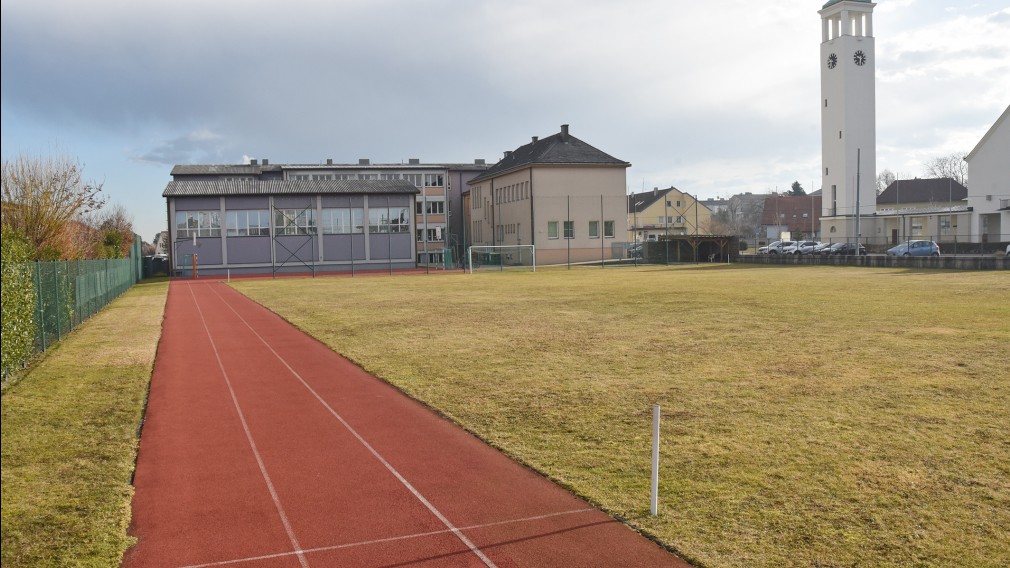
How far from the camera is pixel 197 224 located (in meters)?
64.1

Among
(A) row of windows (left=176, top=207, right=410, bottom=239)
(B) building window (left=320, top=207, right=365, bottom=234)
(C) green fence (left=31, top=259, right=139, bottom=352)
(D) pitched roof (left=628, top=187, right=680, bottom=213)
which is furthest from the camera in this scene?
(D) pitched roof (left=628, top=187, right=680, bottom=213)

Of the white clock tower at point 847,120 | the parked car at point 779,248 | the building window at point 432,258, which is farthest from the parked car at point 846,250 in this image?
the building window at point 432,258

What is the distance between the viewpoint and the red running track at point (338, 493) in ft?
21.7

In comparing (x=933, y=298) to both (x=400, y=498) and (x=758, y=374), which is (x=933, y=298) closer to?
(x=758, y=374)

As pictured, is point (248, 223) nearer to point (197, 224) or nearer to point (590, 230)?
point (197, 224)

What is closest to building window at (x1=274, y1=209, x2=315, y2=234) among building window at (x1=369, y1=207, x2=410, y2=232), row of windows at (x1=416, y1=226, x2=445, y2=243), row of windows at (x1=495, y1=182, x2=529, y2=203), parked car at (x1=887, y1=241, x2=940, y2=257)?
building window at (x1=369, y1=207, x2=410, y2=232)

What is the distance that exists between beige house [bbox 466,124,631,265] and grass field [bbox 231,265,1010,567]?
48.5 metres

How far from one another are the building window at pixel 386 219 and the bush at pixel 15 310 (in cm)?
5304

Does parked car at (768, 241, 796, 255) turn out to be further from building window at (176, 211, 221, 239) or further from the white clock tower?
building window at (176, 211, 221, 239)

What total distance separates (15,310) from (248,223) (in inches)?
2103

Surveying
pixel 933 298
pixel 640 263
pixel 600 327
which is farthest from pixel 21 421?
pixel 640 263

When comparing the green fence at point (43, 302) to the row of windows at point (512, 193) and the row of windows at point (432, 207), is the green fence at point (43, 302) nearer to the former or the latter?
the row of windows at point (512, 193)

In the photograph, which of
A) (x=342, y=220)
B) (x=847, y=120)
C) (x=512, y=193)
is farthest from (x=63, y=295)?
(x=847, y=120)

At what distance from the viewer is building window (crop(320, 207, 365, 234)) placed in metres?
67.6
